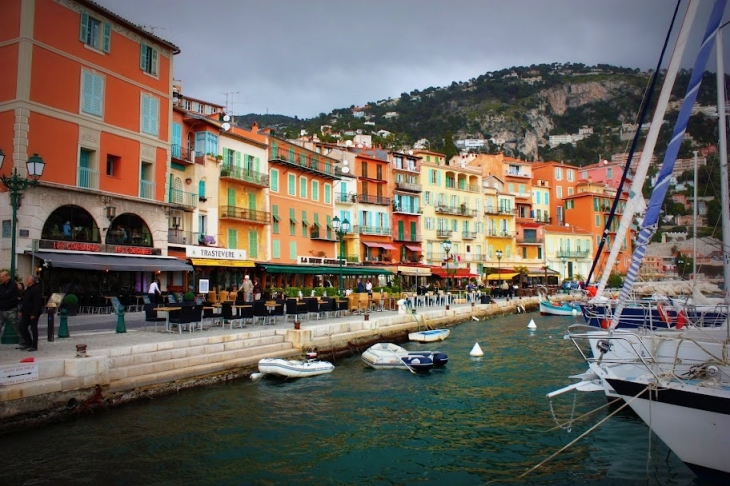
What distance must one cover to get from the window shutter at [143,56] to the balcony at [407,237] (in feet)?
98.4

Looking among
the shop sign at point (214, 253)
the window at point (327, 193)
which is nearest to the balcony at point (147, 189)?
the shop sign at point (214, 253)

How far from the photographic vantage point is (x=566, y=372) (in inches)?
716

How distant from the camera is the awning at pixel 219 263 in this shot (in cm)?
3094

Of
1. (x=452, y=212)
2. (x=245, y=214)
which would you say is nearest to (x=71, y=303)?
(x=245, y=214)

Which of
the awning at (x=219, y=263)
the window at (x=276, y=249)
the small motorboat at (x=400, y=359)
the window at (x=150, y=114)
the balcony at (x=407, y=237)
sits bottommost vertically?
the small motorboat at (x=400, y=359)

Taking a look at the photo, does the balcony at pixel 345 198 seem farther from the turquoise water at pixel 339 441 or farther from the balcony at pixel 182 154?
the turquoise water at pixel 339 441

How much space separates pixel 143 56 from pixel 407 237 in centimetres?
3197

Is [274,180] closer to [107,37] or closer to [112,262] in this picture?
[107,37]

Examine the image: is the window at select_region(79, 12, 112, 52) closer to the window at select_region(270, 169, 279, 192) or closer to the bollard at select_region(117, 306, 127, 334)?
the window at select_region(270, 169, 279, 192)

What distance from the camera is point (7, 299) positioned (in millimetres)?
12242

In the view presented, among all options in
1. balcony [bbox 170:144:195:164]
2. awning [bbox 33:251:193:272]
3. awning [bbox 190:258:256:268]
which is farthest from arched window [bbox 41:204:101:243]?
balcony [bbox 170:144:195:164]

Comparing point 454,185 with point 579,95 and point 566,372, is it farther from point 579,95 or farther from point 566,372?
point 579,95

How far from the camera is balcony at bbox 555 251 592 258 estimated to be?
6944 centimetres

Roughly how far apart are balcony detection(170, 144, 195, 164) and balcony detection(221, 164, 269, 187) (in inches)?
105
